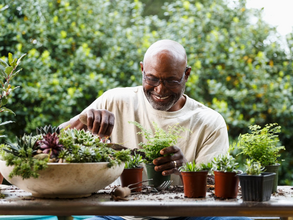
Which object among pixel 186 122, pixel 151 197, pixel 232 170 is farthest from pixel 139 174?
pixel 186 122

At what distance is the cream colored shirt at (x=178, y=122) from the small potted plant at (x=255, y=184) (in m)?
0.95

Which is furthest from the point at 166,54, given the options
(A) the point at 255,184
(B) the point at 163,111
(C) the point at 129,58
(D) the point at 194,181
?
(C) the point at 129,58

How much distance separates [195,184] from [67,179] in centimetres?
57

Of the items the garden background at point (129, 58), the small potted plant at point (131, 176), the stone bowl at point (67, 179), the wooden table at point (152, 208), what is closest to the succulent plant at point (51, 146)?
the stone bowl at point (67, 179)

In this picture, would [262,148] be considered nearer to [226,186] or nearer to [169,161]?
[226,186]

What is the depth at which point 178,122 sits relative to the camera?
2.75 m

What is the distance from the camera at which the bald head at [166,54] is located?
2.47 meters

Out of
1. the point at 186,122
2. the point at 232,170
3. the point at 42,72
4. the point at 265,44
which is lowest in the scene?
the point at 232,170

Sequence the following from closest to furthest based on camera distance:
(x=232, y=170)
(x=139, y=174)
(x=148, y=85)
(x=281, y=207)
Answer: (x=281, y=207) → (x=232, y=170) → (x=139, y=174) → (x=148, y=85)

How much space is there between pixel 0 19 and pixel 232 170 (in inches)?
143

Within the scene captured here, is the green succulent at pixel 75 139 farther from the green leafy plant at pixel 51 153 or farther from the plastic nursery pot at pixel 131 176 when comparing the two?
the plastic nursery pot at pixel 131 176

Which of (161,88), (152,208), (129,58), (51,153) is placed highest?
(129,58)

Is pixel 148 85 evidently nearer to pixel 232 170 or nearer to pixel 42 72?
pixel 232 170

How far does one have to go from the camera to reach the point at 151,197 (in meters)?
1.75
